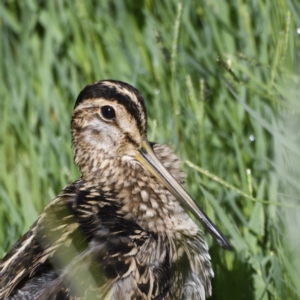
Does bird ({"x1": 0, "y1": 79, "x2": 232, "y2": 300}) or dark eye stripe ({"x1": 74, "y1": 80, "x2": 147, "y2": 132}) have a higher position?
dark eye stripe ({"x1": 74, "y1": 80, "x2": 147, "y2": 132})

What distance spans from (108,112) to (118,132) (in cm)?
8

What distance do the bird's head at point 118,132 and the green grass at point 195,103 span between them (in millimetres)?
170

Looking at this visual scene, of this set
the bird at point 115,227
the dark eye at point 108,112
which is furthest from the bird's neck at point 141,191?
the dark eye at point 108,112

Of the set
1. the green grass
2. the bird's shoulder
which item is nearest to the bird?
the bird's shoulder

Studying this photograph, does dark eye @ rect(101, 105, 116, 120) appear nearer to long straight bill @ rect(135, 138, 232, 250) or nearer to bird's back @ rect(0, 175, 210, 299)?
long straight bill @ rect(135, 138, 232, 250)

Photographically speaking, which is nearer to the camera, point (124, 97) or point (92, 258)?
point (92, 258)

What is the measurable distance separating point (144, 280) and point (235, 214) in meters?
0.85

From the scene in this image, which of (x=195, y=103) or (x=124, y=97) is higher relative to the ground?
(x=124, y=97)

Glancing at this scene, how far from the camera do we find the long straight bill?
2.93 meters

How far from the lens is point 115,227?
8.94 feet

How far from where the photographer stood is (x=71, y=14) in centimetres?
436

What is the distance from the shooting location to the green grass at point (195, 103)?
307 cm

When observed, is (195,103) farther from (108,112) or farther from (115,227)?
(115,227)

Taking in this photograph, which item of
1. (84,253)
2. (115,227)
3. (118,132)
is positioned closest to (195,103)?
(118,132)
